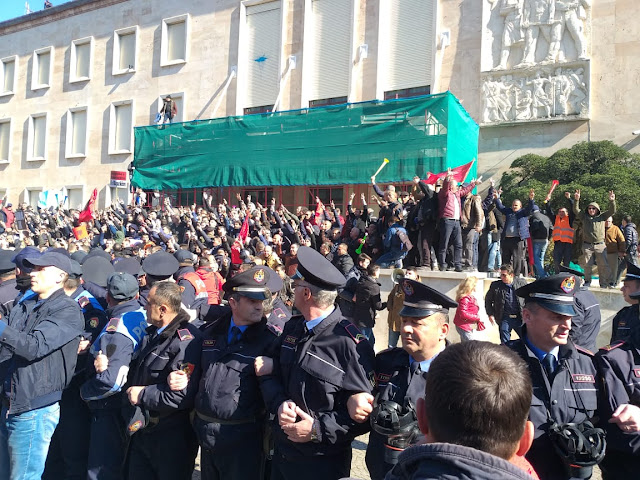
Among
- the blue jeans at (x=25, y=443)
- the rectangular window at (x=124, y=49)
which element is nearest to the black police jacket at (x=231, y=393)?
the blue jeans at (x=25, y=443)

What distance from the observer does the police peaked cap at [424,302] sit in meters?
2.70

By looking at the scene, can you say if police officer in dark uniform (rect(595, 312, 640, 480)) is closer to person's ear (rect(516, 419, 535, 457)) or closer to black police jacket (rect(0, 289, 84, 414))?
person's ear (rect(516, 419, 535, 457))

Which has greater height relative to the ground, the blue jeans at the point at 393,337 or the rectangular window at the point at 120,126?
the rectangular window at the point at 120,126

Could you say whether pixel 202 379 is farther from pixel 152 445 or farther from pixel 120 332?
pixel 120 332

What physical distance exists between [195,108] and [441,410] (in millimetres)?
27975

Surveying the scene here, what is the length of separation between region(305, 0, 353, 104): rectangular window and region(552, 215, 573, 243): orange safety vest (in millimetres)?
14446

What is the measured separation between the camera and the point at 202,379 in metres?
3.26

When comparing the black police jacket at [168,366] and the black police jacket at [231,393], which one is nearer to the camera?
the black police jacket at [231,393]

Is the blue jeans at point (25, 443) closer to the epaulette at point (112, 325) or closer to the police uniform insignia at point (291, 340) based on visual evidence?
the epaulette at point (112, 325)

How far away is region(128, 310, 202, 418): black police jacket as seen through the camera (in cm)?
327

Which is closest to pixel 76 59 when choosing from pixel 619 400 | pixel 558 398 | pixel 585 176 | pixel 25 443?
pixel 585 176

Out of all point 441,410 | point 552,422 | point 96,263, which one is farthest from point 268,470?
point 96,263

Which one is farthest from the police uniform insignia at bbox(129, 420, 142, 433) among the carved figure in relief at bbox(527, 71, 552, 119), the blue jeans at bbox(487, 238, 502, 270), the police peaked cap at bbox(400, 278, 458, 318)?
the carved figure in relief at bbox(527, 71, 552, 119)

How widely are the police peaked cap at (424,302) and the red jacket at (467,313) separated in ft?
14.7
